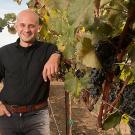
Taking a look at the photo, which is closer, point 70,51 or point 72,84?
point 70,51

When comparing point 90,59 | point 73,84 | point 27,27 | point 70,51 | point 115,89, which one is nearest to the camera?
point 90,59

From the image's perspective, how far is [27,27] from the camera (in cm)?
294

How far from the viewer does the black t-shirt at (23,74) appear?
3.00 metres

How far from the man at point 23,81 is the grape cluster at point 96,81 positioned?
610 mm

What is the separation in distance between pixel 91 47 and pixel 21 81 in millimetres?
1217

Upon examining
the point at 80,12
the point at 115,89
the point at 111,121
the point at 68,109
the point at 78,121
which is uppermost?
the point at 80,12

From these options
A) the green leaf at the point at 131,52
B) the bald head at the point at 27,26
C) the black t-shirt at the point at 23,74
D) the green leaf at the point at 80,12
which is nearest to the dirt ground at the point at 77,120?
the black t-shirt at the point at 23,74

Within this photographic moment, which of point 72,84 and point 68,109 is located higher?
point 72,84

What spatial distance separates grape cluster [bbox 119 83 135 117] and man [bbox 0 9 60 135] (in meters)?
0.80

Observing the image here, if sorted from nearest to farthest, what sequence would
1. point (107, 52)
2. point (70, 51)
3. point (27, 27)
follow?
point (107, 52) < point (70, 51) < point (27, 27)

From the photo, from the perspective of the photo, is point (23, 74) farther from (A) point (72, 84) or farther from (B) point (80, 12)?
(B) point (80, 12)

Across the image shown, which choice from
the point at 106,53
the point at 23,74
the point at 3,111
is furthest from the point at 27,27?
the point at 106,53

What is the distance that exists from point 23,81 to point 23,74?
5 cm

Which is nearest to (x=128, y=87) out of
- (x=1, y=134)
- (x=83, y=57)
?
(x=83, y=57)
